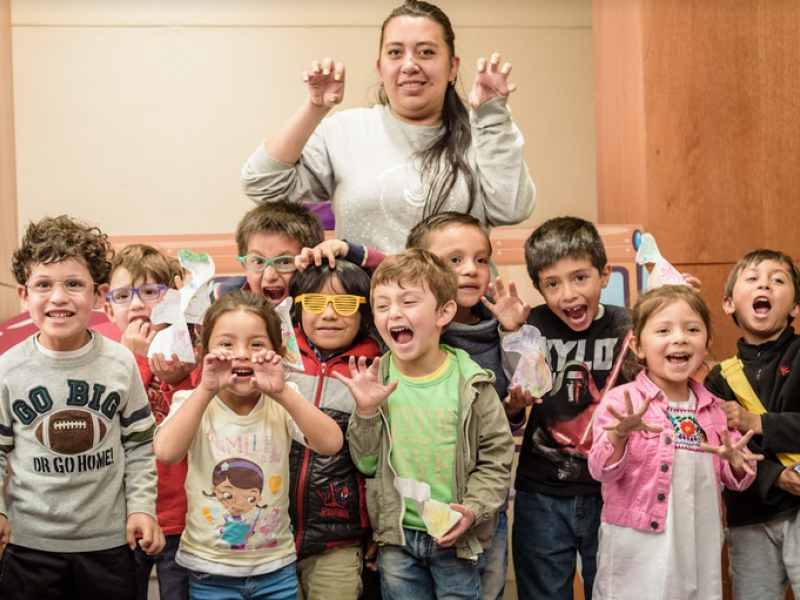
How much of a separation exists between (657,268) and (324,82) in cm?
128

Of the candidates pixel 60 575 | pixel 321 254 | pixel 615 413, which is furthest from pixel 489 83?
pixel 60 575

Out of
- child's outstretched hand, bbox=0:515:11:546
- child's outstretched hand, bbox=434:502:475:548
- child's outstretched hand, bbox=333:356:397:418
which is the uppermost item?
child's outstretched hand, bbox=333:356:397:418

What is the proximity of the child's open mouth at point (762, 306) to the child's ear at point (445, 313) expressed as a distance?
42.5 inches

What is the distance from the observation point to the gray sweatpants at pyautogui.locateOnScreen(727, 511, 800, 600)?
9.83 ft

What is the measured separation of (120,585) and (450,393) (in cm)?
104

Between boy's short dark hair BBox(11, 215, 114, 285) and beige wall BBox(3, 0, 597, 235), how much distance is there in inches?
149

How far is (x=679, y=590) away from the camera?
2.71 meters

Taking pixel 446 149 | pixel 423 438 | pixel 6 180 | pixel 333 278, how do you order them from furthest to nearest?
pixel 6 180 → pixel 446 149 → pixel 333 278 → pixel 423 438

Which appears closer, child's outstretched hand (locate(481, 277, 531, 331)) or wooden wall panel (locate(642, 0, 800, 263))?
child's outstretched hand (locate(481, 277, 531, 331))

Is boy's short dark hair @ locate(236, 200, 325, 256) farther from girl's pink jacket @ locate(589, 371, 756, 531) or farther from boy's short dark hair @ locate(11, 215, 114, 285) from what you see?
girl's pink jacket @ locate(589, 371, 756, 531)

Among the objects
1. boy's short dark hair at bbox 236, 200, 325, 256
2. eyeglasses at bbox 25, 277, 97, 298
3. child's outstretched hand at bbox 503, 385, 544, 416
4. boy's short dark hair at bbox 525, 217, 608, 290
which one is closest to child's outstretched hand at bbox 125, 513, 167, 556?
eyeglasses at bbox 25, 277, 97, 298

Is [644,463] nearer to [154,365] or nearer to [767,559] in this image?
[767,559]

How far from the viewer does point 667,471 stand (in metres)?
2.74

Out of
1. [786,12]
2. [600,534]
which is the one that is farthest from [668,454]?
[786,12]
